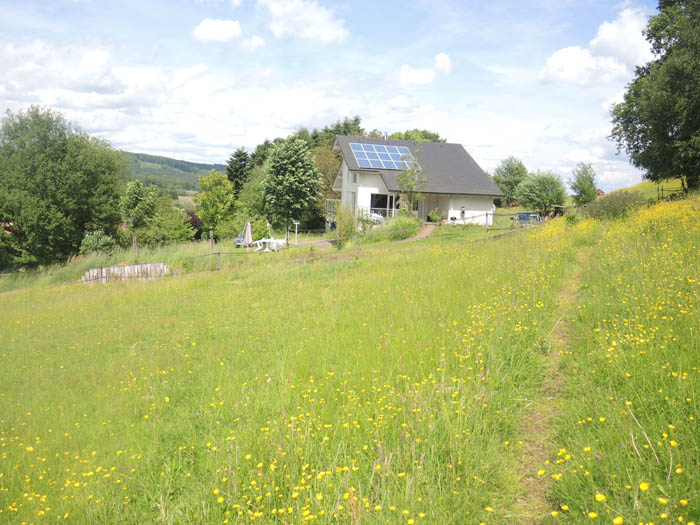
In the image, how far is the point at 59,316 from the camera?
12352 millimetres

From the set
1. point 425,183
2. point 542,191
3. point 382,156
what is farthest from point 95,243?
point 542,191

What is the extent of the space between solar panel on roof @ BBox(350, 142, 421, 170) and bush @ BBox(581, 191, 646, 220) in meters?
16.6

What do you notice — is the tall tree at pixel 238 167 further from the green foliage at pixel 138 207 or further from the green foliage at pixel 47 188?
the green foliage at pixel 47 188

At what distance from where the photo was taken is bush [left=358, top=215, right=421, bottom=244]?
77.0 ft

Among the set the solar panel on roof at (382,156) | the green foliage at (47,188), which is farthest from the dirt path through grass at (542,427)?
the green foliage at (47,188)

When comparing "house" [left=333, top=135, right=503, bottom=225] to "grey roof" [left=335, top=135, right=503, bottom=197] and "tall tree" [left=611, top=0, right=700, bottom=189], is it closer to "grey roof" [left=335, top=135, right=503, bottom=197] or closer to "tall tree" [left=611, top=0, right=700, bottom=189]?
"grey roof" [left=335, top=135, right=503, bottom=197]

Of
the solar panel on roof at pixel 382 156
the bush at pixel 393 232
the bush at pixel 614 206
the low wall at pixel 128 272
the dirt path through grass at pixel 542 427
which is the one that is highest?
the solar panel on roof at pixel 382 156

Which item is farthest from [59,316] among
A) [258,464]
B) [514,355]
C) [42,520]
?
[514,355]

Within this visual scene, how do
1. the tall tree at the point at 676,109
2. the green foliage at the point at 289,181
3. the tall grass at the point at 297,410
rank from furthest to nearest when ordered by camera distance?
the green foliage at the point at 289,181
the tall tree at the point at 676,109
the tall grass at the point at 297,410

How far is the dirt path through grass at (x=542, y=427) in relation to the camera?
3.14 m

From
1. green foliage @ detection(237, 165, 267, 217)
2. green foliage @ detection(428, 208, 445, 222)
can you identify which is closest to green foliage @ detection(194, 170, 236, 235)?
green foliage @ detection(237, 165, 267, 217)

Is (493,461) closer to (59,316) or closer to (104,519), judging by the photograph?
(104,519)

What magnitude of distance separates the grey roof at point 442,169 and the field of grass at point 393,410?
23755 mm

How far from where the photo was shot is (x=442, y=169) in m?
34.4
